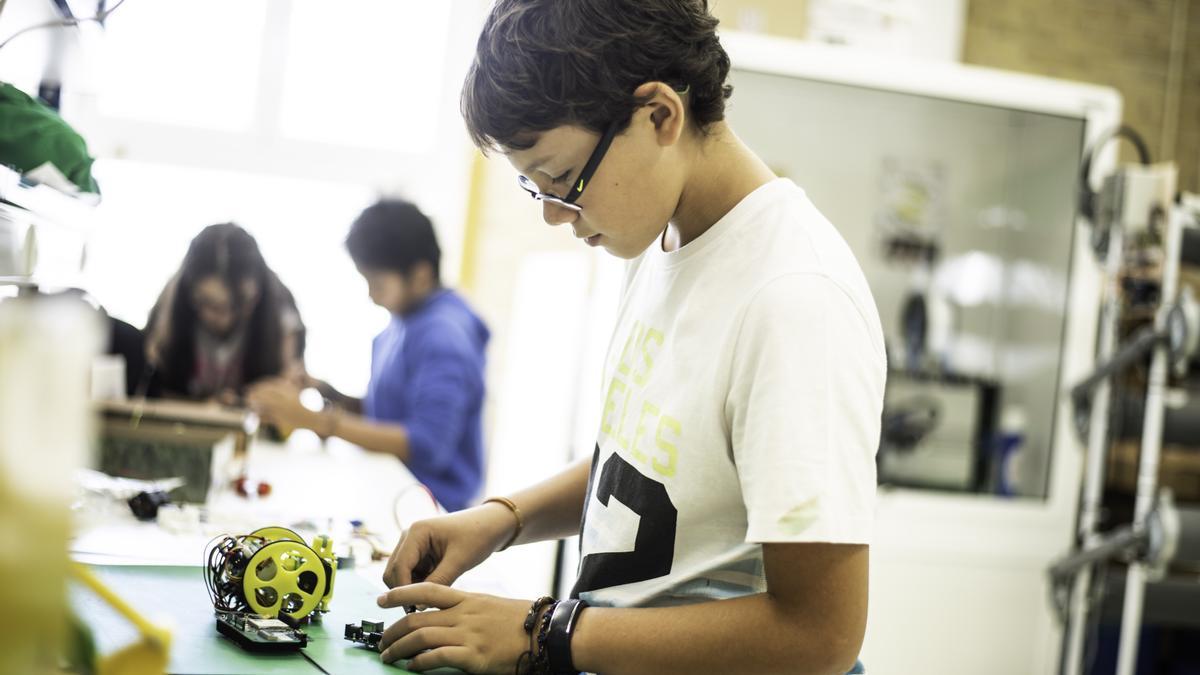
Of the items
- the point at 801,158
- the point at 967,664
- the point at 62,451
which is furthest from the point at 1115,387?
the point at 62,451

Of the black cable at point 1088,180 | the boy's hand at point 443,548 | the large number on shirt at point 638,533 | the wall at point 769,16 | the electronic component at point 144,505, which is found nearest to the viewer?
the large number on shirt at point 638,533

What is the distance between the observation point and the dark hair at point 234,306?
134 inches

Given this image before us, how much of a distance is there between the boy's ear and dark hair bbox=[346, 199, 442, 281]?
6.74 feet

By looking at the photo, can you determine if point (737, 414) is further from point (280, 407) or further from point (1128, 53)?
point (1128, 53)

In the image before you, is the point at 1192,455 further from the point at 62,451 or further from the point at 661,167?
the point at 62,451

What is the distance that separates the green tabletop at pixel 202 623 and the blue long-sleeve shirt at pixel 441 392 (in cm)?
158

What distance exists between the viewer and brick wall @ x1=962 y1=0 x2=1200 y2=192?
4.79 meters

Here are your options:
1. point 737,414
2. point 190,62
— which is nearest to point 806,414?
point 737,414

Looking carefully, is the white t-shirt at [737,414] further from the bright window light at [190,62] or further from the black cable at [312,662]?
the bright window light at [190,62]

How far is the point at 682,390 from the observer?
1.01m

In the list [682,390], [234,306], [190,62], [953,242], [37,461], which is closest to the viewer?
[37,461]

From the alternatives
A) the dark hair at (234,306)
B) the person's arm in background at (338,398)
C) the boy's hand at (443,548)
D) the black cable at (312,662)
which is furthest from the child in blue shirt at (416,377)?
the black cable at (312,662)

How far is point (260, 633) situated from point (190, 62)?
14.3ft

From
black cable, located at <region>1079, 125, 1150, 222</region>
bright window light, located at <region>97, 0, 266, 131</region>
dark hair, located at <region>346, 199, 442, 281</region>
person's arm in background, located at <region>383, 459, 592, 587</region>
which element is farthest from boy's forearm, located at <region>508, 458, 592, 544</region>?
bright window light, located at <region>97, 0, 266, 131</region>
